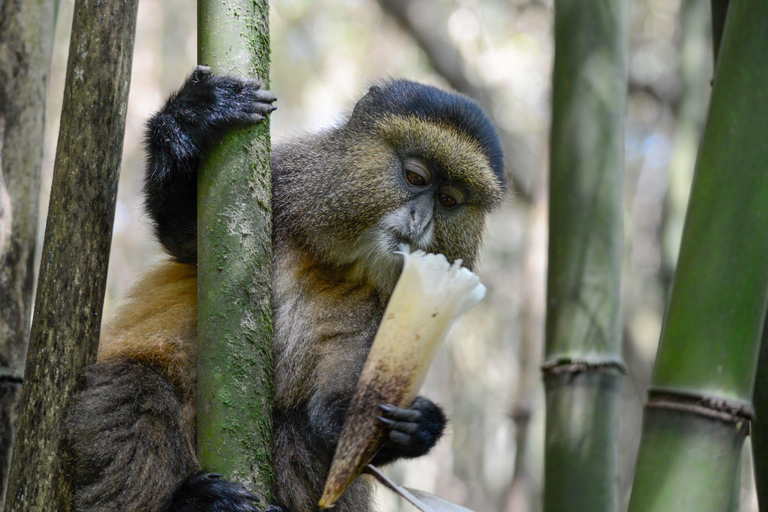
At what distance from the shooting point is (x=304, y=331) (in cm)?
359

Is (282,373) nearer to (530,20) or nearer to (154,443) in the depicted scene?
(154,443)

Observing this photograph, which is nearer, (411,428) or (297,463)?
(411,428)

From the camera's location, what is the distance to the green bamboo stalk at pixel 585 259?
307cm

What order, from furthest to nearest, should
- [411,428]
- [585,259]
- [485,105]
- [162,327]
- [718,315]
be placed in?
[485,105]
[162,327]
[585,259]
[411,428]
[718,315]

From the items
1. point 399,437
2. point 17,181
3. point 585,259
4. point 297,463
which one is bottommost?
point 297,463

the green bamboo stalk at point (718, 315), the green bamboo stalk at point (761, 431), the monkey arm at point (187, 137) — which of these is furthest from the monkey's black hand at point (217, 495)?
the green bamboo stalk at point (761, 431)

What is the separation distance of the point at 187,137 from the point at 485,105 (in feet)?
26.7

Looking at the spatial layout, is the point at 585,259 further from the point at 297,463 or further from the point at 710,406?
the point at 297,463

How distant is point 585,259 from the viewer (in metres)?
3.20

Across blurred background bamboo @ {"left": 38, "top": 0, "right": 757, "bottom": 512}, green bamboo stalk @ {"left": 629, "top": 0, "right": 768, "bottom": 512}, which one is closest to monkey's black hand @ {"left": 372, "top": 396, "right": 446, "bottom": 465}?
green bamboo stalk @ {"left": 629, "top": 0, "right": 768, "bottom": 512}

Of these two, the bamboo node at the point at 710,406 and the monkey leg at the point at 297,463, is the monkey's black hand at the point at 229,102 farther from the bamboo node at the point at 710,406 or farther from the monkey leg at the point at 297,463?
the bamboo node at the point at 710,406

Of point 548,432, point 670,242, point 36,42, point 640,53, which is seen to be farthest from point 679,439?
point 640,53

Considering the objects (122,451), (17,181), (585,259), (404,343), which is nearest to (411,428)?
(404,343)

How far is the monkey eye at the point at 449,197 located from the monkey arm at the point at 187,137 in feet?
3.78
